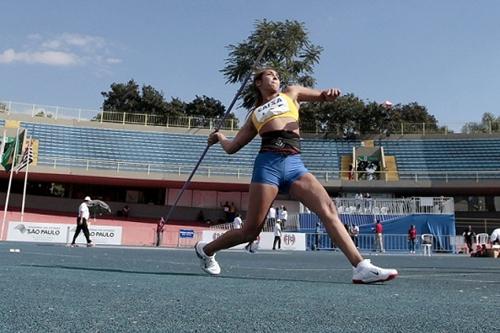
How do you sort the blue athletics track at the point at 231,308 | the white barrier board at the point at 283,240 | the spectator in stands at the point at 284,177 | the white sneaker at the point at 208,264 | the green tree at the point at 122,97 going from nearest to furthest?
the blue athletics track at the point at 231,308, the spectator in stands at the point at 284,177, the white sneaker at the point at 208,264, the white barrier board at the point at 283,240, the green tree at the point at 122,97

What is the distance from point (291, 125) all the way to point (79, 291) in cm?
223

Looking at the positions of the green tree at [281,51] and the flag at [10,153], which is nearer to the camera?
the flag at [10,153]

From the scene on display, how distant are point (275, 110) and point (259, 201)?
84cm

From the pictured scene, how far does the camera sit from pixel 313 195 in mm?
4258

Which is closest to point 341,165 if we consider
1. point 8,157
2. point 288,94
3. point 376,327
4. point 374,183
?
point 374,183

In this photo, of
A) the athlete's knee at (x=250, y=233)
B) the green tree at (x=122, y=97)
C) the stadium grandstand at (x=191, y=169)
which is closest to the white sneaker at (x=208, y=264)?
the athlete's knee at (x=250, y=233)

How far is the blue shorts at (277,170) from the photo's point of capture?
4.30 metres

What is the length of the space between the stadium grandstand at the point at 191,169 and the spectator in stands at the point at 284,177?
27566 mm

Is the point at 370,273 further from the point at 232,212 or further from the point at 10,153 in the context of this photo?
Answer: the point at 232,212

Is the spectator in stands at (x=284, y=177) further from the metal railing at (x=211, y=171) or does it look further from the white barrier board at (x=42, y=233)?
the metal railing at (x=211, y=171)

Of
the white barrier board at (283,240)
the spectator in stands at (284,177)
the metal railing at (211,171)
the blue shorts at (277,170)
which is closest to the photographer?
the spectator in stands at (284,177)

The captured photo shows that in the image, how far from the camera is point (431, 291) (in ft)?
12.9

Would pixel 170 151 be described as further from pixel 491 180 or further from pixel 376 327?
pixel 376 327

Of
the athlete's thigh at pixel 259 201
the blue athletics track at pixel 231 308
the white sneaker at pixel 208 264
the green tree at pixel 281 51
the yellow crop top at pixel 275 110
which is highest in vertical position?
the green tree at pixel 281 51
